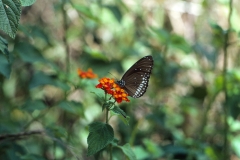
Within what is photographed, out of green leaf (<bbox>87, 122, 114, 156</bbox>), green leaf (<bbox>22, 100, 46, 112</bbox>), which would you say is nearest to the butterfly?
green leaf (<bbox>87, 122, 114, 156</bbox>)

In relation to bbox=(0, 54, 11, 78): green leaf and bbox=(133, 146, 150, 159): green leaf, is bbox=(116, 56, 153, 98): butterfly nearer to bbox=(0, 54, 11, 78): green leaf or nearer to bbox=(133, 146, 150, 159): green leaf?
bbox=(0, 54, 11, 78): green leaf

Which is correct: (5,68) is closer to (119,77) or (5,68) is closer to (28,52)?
(28,52)

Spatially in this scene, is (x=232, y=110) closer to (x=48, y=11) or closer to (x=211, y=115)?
(x=211, y=115)

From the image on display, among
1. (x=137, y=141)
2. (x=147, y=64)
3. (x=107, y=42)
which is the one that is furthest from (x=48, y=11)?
(x=147, y=64)

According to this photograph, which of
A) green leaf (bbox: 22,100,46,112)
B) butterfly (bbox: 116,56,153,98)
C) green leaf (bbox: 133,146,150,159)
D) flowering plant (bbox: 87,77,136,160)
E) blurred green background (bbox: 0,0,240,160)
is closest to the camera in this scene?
flowering plant (bbox: 87,77,136,160)

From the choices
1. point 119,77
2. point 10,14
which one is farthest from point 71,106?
point 119,77

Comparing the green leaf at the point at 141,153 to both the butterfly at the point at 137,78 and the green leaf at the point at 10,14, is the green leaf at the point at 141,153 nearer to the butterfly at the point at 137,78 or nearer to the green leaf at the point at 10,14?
the butterfly at the point at 137,78

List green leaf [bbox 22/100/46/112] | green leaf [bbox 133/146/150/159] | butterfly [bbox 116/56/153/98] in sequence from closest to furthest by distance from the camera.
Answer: butterfly [bbox 116/56/153/98] → green leaf [bbox 22/100/46/112] → green leaf [bbox 133/146/150/159]
